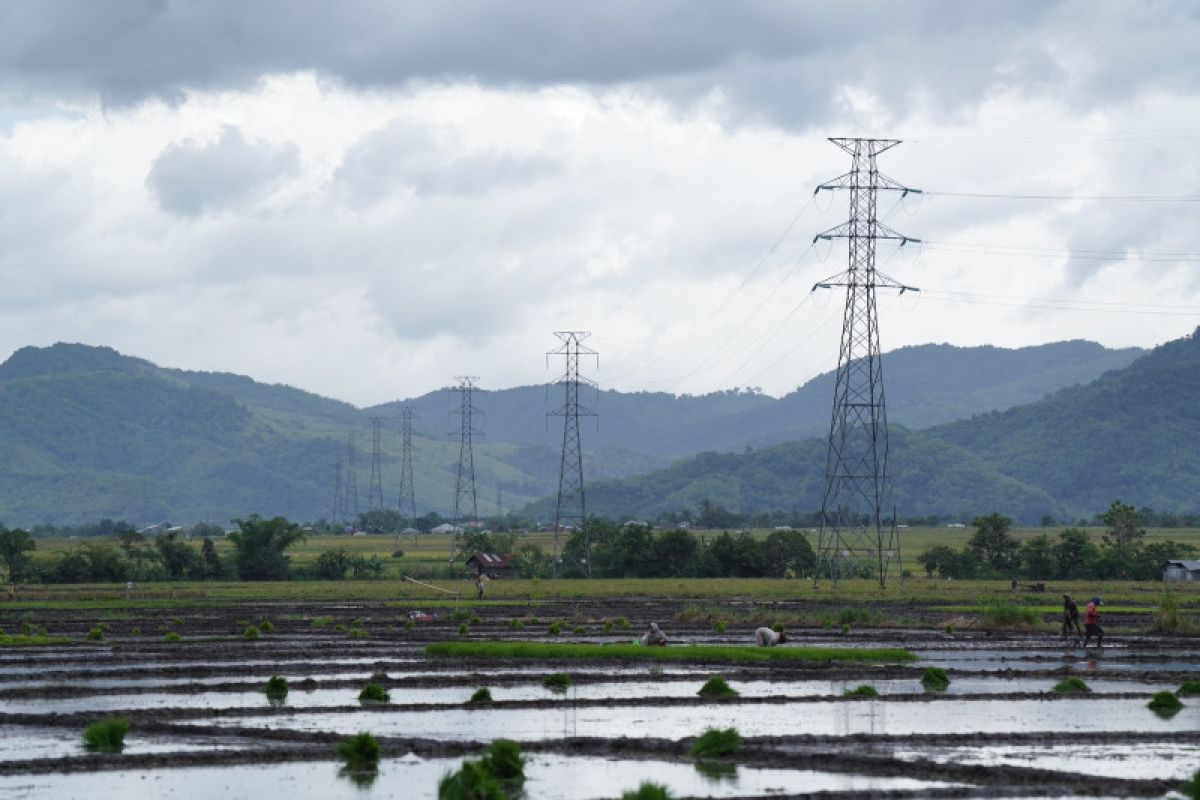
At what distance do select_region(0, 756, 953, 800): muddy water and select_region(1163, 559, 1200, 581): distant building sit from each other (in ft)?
288

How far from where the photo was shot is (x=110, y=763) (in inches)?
1097

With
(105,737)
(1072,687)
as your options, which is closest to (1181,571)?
(1072,687)

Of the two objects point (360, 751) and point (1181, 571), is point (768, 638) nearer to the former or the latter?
point (360, 751)

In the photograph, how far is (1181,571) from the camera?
110000 millimetres

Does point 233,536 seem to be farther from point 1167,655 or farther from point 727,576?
point 1167,655

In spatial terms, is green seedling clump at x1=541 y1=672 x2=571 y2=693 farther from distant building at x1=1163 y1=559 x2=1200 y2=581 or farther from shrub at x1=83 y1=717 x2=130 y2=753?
A: distant building at x1=1163 y1=559 x2=1200 y2=581

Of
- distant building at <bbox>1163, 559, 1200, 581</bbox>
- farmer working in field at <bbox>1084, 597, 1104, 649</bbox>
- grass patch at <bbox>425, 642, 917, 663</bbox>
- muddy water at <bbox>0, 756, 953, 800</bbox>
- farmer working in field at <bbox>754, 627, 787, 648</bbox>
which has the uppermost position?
distant building at <bbox>1163, 559, 1200, 581</bbox>

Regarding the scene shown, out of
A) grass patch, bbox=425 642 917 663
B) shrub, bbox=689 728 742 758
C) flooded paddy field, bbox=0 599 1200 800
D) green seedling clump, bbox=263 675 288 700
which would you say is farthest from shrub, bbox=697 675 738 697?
shrub, bbox=689 728 742 758

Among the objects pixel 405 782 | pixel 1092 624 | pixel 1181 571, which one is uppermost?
pixel 1181 571

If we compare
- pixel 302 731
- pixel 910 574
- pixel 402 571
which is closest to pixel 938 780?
pixel 302 731

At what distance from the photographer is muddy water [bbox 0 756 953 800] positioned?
24906 mm

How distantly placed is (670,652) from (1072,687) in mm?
12419

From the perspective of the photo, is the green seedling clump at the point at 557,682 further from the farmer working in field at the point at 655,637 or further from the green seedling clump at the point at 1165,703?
the green seedling clump at the point at 1165,703

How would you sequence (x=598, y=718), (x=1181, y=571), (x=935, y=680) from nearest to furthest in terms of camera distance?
(x=598, y=718) → (x=935, y=680) → (x=1181, y=571)
